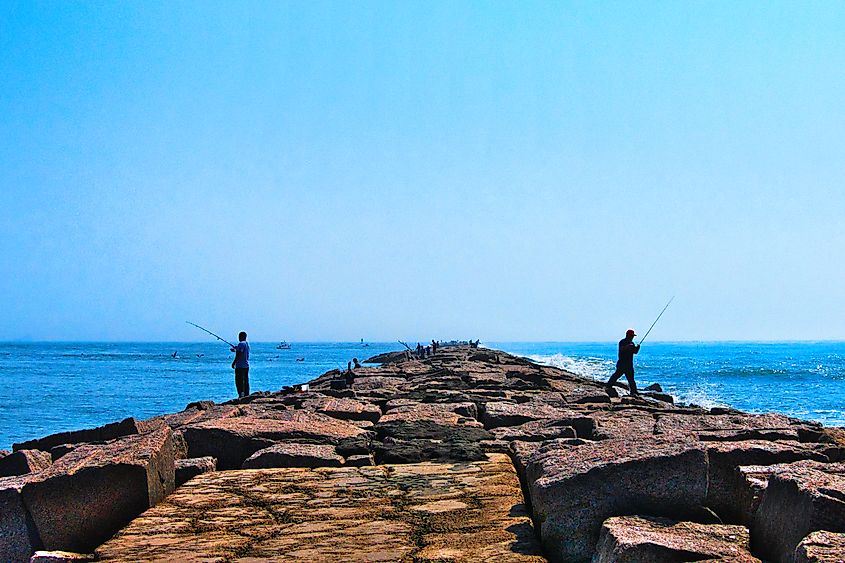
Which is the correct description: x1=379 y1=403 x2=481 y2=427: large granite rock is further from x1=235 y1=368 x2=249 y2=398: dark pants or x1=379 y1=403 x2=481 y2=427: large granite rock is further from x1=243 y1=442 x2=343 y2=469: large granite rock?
x1=235 y1=368 x2=249 y2=398: dark pants

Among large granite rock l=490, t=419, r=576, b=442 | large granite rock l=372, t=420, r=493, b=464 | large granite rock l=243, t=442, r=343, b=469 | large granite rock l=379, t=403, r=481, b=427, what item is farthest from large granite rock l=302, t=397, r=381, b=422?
large granite rock l=243, t=442, r=343, b=469

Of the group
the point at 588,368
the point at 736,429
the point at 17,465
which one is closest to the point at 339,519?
the point at 736,429

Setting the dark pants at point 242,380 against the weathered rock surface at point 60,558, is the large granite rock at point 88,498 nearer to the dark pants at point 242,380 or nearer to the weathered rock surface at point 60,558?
the weathered rock surface at point 60,558

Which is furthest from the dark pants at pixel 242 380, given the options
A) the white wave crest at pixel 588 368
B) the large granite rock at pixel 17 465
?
the white wave crest at pixel 588 368

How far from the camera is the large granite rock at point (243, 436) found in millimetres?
5125

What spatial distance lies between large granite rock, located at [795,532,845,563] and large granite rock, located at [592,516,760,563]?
0.25m

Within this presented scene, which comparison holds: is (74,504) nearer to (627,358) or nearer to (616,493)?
(616,493)

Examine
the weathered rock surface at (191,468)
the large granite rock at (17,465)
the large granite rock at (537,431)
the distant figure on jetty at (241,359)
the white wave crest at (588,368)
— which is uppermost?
the distant figure on jetty at (241,359)

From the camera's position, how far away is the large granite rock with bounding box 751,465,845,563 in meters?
2.32

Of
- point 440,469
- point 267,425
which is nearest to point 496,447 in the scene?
point 440,469

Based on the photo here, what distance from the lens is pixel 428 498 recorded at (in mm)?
3875

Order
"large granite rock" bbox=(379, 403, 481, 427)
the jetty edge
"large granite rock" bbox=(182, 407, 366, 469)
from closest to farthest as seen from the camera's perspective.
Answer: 1. the jetty edge
2. "large granite rock" bbox=(182, 407, 366, 469)
3. "large granite rock" bbox=(379, 403, 481, 427)

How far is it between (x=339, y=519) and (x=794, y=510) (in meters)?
1.92

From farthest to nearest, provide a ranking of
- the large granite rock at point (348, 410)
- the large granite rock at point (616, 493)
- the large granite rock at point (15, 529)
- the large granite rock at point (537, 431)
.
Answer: the large granite rock at point (348, 410) < the large granite rock at point (537, 431) < the large granite rock at point (15, 529) < the large granite rock at point (616, 493)
